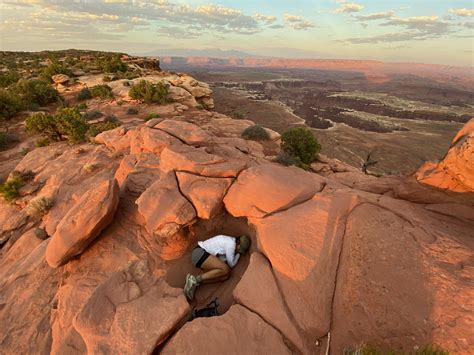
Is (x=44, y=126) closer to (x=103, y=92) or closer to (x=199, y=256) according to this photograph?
(x=103, y=92)

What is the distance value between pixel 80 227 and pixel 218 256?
417 cm

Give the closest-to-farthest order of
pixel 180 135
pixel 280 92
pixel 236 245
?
1. pixel 236 245
2. pixel 180 135
3. pixel 280 92

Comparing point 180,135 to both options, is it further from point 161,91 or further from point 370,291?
point 161,91

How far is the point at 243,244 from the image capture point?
7340 millimetres

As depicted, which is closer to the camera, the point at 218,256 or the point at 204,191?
the point at 218,256

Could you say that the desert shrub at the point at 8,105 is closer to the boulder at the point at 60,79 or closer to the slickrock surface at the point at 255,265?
the boulder at the point at 60,79

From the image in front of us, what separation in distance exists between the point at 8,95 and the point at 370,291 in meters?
35.4

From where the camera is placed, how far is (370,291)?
5.34m

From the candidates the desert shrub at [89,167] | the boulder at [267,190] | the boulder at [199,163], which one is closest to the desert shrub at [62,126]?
the desert shrub at [89,167]

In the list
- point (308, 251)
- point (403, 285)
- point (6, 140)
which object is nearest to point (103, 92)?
point (6, 140)

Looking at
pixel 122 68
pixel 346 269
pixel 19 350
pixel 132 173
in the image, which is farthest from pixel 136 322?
pixel 122 68

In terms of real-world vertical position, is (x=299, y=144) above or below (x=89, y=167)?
above

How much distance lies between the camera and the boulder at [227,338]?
4.66 meters

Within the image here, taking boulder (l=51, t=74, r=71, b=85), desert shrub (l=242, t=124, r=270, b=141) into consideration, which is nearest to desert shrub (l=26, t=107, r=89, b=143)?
desert shrub (l=242, t=124, r=270, b=141)
